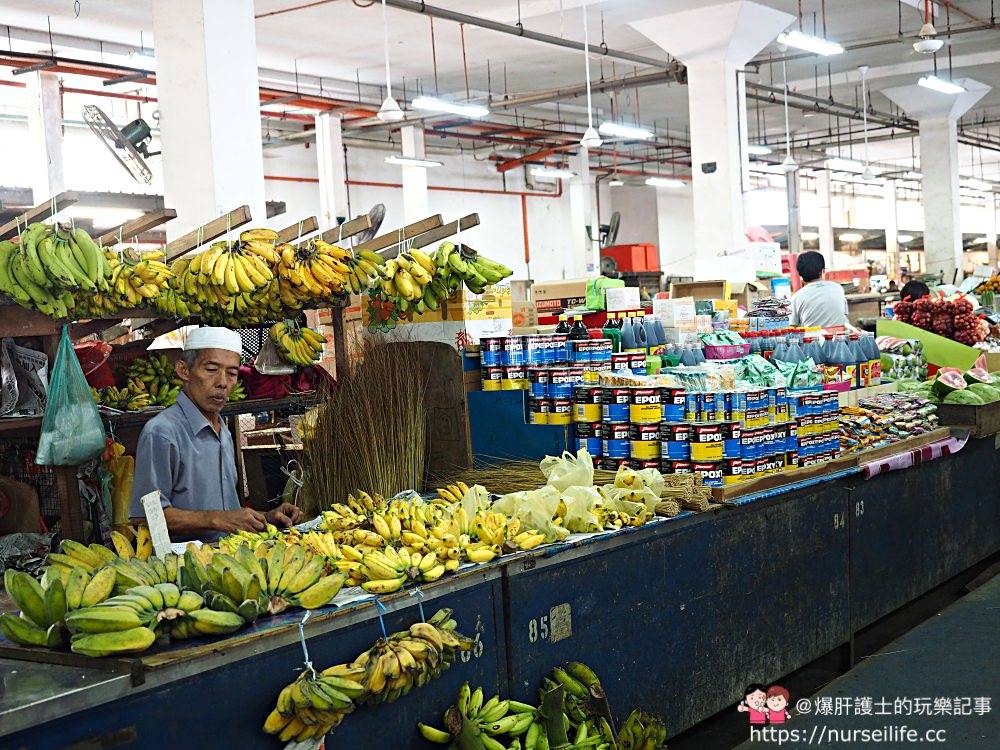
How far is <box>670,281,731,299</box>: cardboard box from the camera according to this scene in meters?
8.54

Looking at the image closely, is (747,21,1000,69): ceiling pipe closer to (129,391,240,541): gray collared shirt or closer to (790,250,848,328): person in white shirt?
(790,250,848,328): person in white shirt

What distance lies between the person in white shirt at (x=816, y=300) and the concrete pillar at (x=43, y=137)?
759 cm

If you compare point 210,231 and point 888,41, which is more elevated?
point 888,41

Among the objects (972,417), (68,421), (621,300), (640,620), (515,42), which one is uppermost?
(515,42)

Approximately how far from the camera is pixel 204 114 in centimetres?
595

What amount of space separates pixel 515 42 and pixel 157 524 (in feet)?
33.8

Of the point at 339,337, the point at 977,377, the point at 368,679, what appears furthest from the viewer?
the point at 977,377

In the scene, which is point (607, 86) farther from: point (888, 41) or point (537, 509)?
point (537, 509)

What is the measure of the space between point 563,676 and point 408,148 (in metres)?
12.4

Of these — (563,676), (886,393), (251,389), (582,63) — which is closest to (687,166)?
(582,63)

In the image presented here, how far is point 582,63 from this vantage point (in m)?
13.6

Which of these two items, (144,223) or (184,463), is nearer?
(184,463)

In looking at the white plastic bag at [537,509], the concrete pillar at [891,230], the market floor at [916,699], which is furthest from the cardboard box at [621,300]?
the concrete pillar at [891,230]

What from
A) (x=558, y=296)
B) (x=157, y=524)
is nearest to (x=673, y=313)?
(x=558, y=296)
